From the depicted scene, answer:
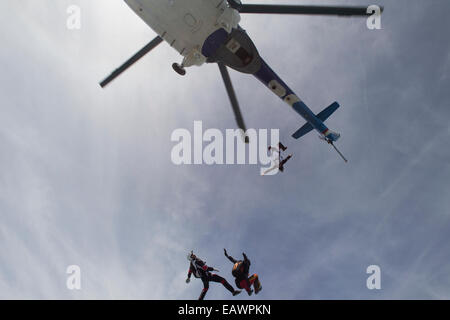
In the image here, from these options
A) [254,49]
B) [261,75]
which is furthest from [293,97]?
[254,49]

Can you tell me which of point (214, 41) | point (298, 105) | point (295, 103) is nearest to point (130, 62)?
point (214, 41)

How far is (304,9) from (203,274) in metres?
13.0

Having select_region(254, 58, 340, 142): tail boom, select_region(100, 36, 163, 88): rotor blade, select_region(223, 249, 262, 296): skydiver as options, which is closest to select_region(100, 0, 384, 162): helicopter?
select_region(100, 36, 163, 88): rotor blade

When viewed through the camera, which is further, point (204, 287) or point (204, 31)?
point (204, 287)

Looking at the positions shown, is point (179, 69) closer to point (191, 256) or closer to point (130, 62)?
point (130, 62)

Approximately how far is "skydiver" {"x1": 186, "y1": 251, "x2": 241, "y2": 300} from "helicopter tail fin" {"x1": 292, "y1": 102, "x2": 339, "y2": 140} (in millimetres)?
11083

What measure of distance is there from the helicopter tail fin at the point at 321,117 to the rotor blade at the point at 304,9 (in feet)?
28.7

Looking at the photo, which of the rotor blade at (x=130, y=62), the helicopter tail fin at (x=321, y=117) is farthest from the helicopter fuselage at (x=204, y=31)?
the helicopter tail fin at (x=321, y=117)

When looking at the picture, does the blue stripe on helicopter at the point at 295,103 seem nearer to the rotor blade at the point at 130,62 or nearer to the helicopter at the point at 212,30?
the helicopter at the point at 212,30

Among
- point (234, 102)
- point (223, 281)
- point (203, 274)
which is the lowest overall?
point (223, 281)

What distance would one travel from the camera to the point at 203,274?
41.7 feet

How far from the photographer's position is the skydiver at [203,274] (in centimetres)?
1248

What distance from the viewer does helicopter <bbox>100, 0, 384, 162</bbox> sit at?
9570 mm

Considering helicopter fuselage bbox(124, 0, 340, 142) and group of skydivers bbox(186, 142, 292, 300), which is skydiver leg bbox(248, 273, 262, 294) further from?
helicopter fuselage bbox(124, 0, 340, 142)
